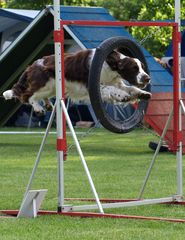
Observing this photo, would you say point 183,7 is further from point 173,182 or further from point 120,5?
point 173,182

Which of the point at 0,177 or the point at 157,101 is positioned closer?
the point at 0,177

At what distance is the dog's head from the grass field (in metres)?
1.17

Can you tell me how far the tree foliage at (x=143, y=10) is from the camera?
27.9m

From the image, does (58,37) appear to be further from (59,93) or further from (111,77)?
(111,77)

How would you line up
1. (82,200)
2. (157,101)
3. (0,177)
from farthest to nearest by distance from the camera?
(157,101) < (0,177) < (82,200)

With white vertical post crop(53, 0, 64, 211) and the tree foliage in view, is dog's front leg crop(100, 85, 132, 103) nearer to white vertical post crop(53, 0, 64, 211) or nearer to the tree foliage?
white vertical post crop(53, 0, 64, 211)

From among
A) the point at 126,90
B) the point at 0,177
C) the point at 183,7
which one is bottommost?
the point at 0,177

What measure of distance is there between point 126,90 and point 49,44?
9021 mm

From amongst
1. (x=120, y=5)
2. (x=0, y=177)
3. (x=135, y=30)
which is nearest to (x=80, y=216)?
(x=0, y=177)

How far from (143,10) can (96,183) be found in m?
19.7

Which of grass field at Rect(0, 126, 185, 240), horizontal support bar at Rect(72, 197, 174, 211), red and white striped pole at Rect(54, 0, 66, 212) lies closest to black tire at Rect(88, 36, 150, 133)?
red and white striped pole at Rect(54, 0, 66, 212)

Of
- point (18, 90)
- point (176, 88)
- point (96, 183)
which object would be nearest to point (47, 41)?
point (96, 183)

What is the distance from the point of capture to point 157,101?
13.5 meters

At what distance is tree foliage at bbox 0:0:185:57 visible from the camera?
91.4 feet
